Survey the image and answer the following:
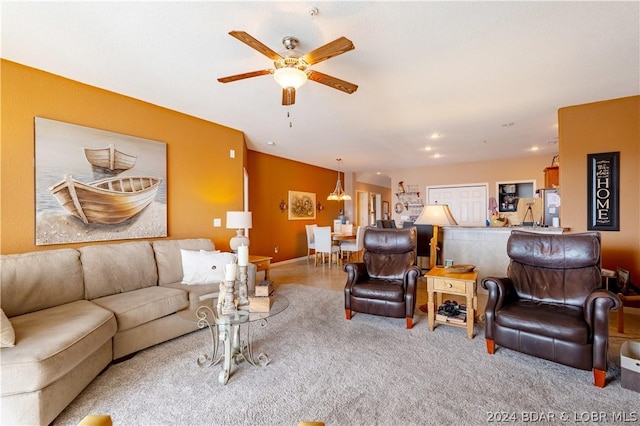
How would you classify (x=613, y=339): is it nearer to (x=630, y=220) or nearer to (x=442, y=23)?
(x=630, y=220)

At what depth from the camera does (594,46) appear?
234 cm

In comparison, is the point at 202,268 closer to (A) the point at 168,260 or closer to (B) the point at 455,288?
(A) the point at 168,260

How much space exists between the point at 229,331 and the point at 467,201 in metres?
7.34

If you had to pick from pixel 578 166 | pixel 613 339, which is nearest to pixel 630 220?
pixel 578 166

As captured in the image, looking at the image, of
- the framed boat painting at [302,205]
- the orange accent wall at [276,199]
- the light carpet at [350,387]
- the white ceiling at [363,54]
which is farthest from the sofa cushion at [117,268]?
the framed boat painting at [302,205]

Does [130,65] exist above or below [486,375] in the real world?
above

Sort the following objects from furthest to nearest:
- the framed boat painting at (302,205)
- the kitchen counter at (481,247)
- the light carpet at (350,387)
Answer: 1. the framed boat painting at (302,205)
2. the kitchen counter at (481,247)
3. the light carpet at (350,387)

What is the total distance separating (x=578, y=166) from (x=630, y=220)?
0.83m

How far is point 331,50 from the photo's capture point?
188 centimetres

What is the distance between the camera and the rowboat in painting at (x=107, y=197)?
9.40ft

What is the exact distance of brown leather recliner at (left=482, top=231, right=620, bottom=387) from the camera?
6.57 feet

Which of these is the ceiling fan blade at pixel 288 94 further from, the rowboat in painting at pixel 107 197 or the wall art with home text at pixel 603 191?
the wall art with home text at pixel 603 191

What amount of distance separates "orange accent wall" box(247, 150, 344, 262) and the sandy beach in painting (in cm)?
255

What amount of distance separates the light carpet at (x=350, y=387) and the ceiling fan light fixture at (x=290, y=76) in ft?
7.15
